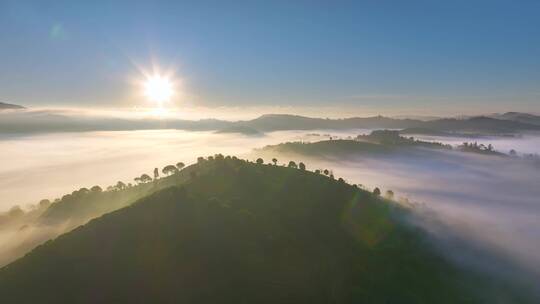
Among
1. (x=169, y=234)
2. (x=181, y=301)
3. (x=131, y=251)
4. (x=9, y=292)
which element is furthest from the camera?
(x=169, y=234)

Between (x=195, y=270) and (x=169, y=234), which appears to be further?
(x=169, y=234)

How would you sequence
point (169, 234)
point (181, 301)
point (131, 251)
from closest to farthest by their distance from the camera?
point (181, 301) < point (131, 251) < point (169, 234)

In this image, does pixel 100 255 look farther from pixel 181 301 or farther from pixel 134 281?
pixel 181 301

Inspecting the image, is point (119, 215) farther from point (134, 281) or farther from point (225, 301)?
point (225, 301)

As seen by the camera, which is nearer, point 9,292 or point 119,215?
point 9,292

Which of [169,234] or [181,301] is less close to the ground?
[169,234]

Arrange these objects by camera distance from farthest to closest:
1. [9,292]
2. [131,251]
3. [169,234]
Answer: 1. [169,234]
2. [131,251]
3. [9,292]

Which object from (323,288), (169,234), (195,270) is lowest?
(323,288)

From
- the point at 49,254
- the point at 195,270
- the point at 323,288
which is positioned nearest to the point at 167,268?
the point at 195,270

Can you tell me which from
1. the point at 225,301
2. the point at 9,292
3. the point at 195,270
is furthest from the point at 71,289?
the point at 225,301
